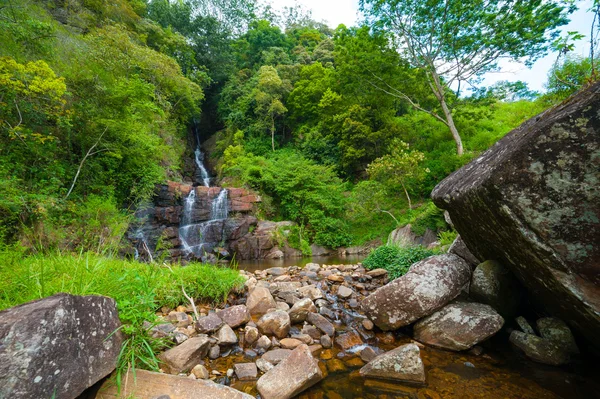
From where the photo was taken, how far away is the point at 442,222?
921 cm

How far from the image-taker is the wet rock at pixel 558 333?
8.23 ft

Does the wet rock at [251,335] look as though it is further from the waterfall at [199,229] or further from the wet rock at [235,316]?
the waterfall at [199,229]

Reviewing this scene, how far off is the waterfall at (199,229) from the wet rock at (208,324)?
9927mm

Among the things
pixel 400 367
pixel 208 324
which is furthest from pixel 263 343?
pixel 400 367

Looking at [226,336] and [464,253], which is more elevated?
[464,253]

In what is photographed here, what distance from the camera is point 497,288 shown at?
10.1 ft

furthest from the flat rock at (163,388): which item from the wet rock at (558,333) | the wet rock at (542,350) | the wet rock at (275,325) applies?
the wet rock at (558,333)

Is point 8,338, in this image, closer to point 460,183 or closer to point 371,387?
point 371,387

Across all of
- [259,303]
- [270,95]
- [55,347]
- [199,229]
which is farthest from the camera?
[270,95]

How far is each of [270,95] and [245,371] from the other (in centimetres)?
2198

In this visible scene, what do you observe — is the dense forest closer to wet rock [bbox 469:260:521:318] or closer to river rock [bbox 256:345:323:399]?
river rock [bbox 256:345:323:399]

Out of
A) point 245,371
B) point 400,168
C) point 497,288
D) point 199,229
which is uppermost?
point 400,168

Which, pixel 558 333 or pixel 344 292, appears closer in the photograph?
pixel 558 333

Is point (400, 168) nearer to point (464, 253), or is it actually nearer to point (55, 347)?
point (464, 253)
